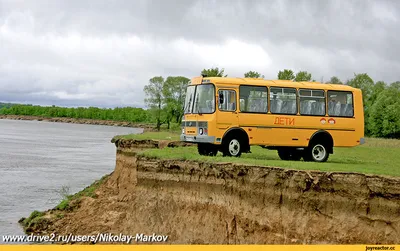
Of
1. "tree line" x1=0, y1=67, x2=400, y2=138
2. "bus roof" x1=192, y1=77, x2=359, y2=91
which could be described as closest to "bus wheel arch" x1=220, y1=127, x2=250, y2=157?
"bus roof" x1=192, y1=77, x2=359, y2=91

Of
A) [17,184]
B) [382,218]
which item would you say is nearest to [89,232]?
[382,218]

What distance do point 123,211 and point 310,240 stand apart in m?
11.2

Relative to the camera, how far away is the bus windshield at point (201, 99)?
77.3 feet

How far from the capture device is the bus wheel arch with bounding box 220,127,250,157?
23672 millimetres

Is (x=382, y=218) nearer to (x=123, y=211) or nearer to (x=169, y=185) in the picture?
(x=169, y=185)

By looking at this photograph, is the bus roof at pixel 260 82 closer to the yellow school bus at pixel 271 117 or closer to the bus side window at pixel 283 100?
the yellow school bus at pixel 271 117

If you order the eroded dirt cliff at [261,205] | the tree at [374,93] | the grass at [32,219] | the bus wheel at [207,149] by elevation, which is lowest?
the grass at [32,219]

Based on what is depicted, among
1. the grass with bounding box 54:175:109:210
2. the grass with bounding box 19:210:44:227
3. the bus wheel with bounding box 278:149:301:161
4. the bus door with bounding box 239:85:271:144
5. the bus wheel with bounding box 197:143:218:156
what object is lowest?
the grass with bounding box 19:210:44:227

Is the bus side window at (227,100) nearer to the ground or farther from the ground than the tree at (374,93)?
nearer to the ground

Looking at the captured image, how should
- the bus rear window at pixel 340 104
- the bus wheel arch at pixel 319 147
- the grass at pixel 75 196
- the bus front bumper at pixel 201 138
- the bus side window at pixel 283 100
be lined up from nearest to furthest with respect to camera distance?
the bus front bumper at pixel 201 138, the bus side window at pixel 283 100, the bus wheel arch at pixel 319 147, the bus rear window at pixel 340 104, the grass at pixel 75 196

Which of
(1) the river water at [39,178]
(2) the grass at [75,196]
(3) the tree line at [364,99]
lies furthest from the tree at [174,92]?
(2) the grass at [75,196]

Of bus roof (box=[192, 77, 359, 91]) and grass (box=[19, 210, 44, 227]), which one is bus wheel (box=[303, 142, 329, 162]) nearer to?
bus roof (box=[192, 77, 359, 91])

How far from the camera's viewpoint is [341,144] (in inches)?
998

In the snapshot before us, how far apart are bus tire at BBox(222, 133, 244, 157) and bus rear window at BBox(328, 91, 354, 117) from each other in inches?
162
